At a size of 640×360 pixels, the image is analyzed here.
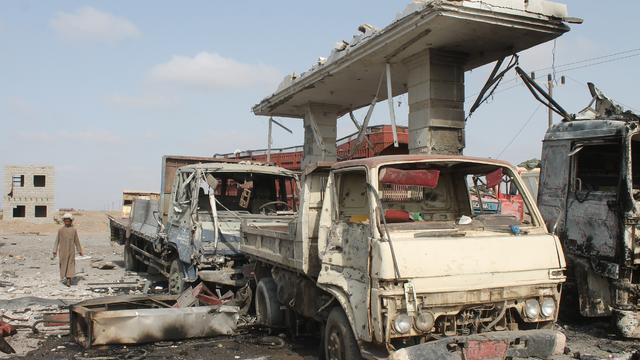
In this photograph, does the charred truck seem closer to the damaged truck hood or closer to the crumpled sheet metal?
the damaged truck hood

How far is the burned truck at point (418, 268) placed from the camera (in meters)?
4.04

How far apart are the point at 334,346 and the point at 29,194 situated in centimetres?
3526

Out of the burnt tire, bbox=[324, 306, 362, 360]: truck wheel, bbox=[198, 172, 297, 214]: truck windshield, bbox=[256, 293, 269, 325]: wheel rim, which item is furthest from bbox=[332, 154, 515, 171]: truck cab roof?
the burnt tire

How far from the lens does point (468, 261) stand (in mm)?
4254

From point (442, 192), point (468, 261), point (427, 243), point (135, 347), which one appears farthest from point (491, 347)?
point (135, 347)

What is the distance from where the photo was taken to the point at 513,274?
4.38 metres

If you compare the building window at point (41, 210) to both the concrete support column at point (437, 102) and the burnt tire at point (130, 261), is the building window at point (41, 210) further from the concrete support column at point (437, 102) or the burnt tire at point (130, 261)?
the concrete support column at point (437, 102)

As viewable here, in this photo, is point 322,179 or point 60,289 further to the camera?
point 60,289

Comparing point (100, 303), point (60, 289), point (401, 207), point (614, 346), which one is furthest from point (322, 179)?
point (60, 289)

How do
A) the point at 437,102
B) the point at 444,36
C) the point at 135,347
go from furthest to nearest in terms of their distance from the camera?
the point at 437,102 < the point at 444,36 < the point at 135,347

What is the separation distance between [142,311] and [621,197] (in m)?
5.76

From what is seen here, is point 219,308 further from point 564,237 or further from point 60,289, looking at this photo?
point 60,289

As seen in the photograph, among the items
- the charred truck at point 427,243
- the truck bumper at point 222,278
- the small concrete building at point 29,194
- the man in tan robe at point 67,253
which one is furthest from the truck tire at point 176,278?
the small concrete building at point 29,194

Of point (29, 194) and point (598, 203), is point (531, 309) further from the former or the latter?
point (29, 194)
